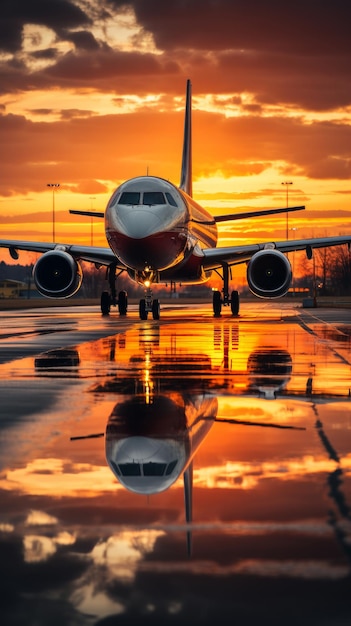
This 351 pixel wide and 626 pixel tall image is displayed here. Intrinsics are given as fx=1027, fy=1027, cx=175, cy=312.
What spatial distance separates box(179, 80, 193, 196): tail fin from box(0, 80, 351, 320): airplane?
8337 mm

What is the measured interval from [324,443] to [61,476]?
106 inches

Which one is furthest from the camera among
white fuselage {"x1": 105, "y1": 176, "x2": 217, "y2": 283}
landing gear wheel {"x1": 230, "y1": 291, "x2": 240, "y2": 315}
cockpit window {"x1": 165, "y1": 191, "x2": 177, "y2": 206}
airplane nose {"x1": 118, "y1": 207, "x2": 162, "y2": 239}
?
landing gear wheel {"x1": 230, "y1": 291, "x2": 240, "y2": 315}

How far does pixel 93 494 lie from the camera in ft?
23.4

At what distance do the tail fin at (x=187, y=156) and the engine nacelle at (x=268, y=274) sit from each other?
17.1m

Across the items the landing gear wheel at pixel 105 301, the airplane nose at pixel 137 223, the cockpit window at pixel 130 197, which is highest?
the cockpit window at pixel 130 197

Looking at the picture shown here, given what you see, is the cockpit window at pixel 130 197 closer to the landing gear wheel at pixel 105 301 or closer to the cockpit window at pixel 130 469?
the landing gear wheel at pixel 105 301

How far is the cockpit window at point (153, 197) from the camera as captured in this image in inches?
1364

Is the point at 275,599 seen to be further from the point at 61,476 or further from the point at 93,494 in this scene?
the point at 61,476

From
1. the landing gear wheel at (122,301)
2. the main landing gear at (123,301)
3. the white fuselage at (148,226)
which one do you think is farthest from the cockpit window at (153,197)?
the landing gear wheel at (122,301)

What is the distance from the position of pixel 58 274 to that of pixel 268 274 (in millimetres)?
8207

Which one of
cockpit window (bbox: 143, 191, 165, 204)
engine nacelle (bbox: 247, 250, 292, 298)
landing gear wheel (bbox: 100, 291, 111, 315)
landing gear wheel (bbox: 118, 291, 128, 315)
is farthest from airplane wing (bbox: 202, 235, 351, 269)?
cockpit window (bbox: 143, 191, 165, 204)

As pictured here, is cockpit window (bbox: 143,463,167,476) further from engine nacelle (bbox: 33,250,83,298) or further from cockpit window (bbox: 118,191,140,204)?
engine nacelle (bbox: 33,250,83,298)

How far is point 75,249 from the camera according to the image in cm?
4131

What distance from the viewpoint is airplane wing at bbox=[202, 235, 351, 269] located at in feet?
139
